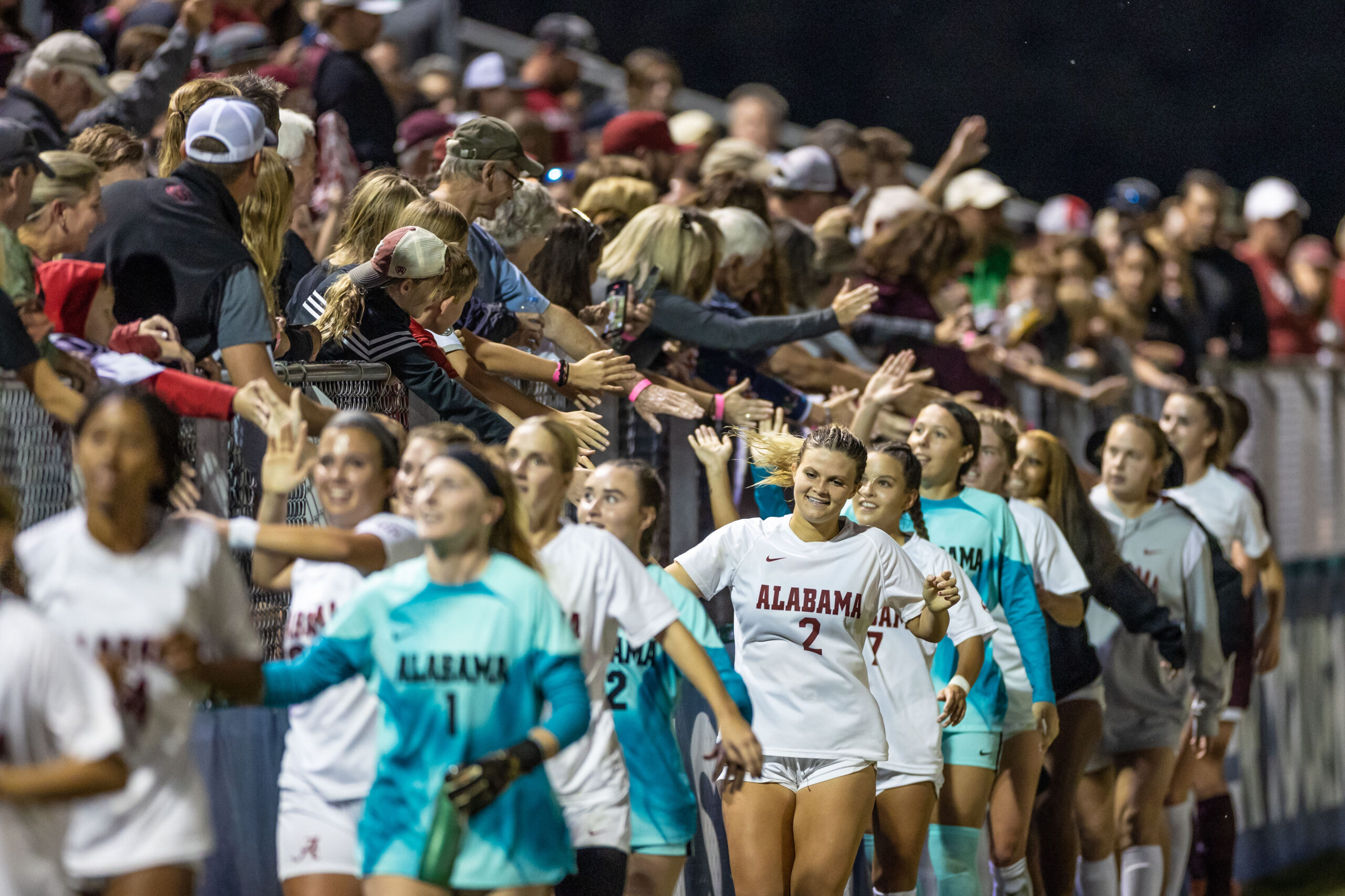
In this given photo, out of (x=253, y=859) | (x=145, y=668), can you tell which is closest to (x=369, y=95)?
(x=253, y=859)

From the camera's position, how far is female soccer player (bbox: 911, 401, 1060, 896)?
6672mm

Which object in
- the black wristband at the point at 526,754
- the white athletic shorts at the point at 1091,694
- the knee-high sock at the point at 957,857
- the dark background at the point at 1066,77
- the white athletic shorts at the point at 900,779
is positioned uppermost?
the dark background at the point at 1066,77

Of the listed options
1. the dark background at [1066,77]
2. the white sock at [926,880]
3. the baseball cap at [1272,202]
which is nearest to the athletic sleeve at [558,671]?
the white sock at [926,880]

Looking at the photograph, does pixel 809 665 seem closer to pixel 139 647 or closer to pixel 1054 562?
pixel 1054 562

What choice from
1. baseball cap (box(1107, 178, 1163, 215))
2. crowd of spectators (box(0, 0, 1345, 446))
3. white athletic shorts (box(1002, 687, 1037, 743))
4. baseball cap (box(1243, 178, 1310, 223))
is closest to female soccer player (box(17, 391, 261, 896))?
crowd of spectators (box(0, 0, 1345, 446))

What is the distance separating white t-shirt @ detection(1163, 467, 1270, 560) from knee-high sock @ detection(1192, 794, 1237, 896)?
4.34 ft

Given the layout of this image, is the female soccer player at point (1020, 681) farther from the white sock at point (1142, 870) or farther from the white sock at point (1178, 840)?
the white sock at point (1178, 840)

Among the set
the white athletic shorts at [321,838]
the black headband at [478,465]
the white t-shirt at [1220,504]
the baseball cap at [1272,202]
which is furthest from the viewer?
the baseball cap at [1272,202]

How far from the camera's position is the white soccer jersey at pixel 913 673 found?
20.2ft

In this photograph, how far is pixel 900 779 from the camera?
6.17 meters

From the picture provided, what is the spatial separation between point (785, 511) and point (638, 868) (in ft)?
6.24

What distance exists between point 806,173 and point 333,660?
5.23 m

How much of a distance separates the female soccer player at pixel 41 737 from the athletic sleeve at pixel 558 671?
0.92 metres

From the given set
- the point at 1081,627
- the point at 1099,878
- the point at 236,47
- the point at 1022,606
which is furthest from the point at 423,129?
the point at 1099,878
